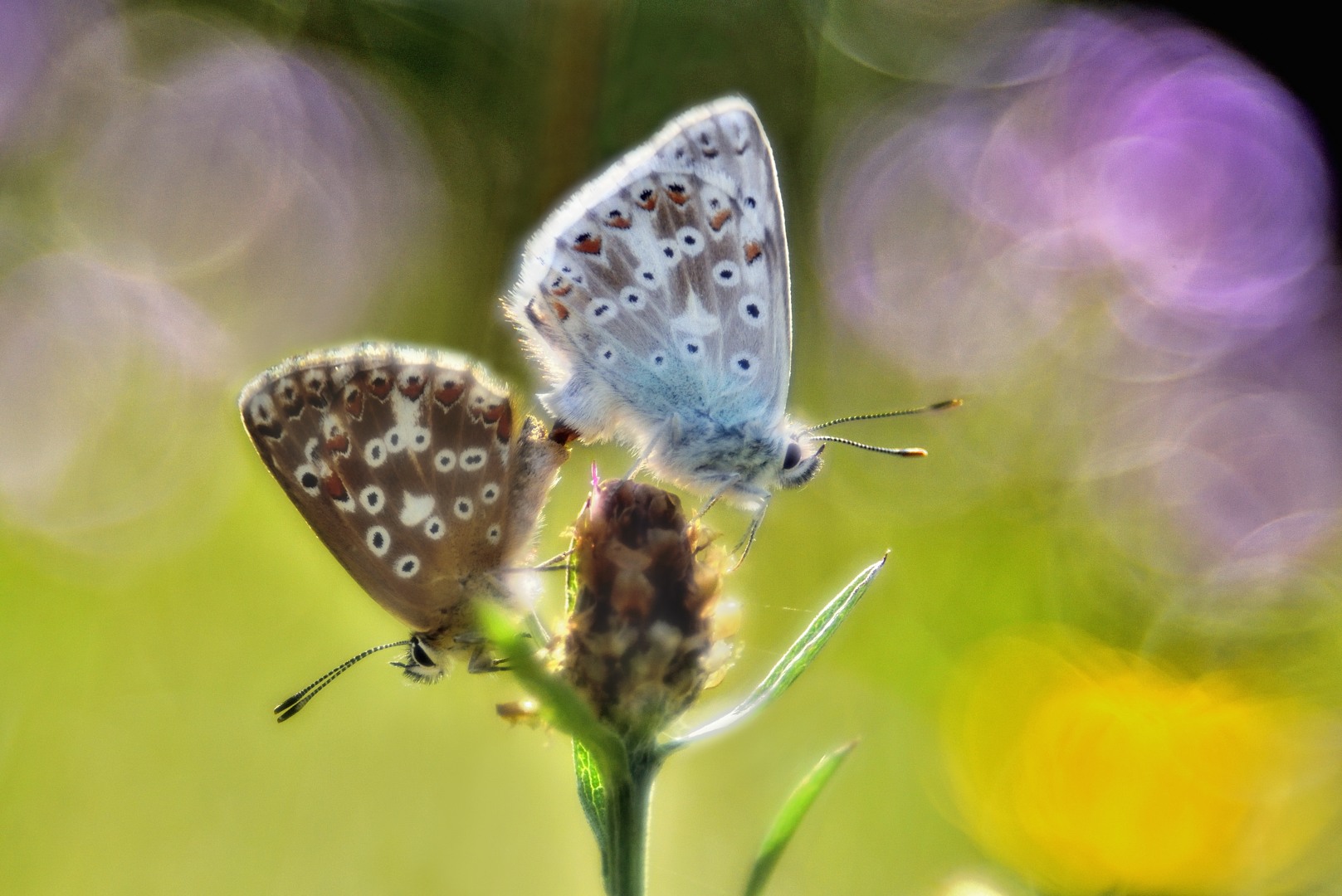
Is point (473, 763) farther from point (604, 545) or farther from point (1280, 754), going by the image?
point (1280, 754)

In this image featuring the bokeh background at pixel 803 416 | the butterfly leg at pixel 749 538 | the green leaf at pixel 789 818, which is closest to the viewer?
the green leaf at pixel 789 818

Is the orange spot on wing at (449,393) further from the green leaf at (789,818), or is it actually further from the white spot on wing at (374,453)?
the green leaf at (789,818)

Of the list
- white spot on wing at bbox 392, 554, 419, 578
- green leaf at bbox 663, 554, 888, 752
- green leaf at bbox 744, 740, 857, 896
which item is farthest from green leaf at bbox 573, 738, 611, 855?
white spot on wing at bbox 392, 554, 419, 578

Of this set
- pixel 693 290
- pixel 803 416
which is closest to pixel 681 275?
pixel 693 290

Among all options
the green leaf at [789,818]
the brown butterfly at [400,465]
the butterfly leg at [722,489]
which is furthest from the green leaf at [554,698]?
the butterfly leg at [722,489]

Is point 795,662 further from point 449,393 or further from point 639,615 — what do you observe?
point 449,393

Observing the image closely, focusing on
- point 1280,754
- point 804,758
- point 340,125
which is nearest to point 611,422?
point 804,758

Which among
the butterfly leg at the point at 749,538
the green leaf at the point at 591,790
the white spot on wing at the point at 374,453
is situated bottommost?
the green leaf at the point at 591,790

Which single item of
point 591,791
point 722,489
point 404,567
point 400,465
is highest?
point 400,465
